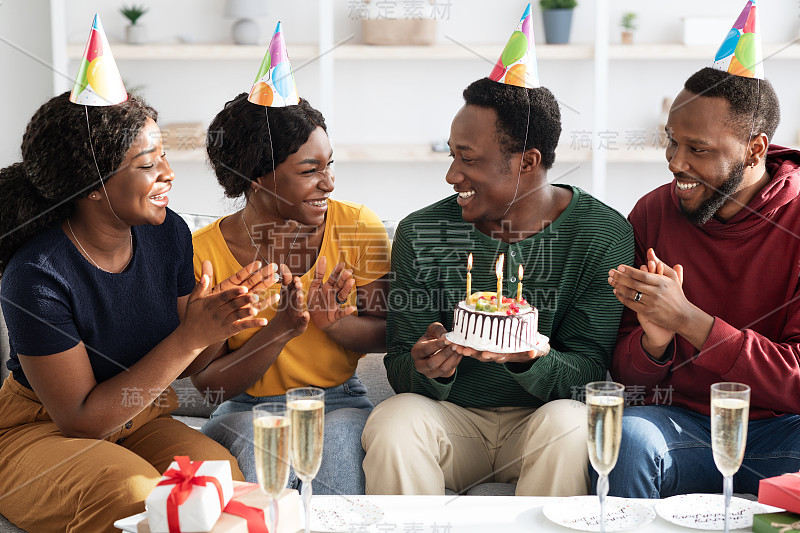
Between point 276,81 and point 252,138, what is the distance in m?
0.15

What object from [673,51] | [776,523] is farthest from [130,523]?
[673,51]

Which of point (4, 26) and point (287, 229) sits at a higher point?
point (4, 26)

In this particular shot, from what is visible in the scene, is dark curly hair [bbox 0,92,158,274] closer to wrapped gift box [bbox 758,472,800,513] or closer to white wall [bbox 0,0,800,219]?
wrapped gift box [bbox 758,472,800,513]

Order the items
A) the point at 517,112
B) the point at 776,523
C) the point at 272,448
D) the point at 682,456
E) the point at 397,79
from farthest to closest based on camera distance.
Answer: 1. the point at 397,79
2. the point at 517,112
3. the point at 682,456
4. the point at 776,523
5. the point at 272,448

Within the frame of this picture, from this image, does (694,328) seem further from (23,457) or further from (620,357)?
(23,457)

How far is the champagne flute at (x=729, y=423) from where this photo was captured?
3.95 feet

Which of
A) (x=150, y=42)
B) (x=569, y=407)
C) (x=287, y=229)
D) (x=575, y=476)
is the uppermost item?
(x=150, y=42)

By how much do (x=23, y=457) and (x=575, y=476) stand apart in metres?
1.06

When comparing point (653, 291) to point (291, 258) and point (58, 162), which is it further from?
point (58, 162)

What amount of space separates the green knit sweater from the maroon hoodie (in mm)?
94

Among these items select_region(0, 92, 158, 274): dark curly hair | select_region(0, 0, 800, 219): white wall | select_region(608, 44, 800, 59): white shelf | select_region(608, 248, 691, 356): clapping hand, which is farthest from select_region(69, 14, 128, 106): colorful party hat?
select_region(608, 44, 800, 59): white shelf

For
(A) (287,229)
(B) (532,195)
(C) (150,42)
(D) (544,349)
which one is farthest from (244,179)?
(C) (150,42)

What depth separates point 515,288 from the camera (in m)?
1.98

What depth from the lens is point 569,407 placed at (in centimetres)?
181
